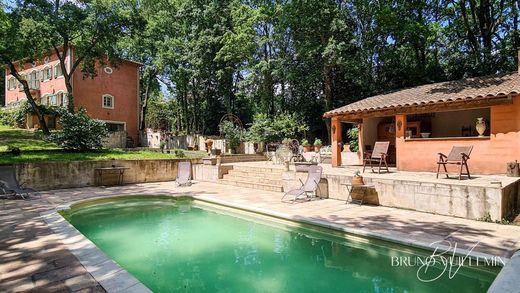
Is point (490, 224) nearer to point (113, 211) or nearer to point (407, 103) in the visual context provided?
point (407, 103)

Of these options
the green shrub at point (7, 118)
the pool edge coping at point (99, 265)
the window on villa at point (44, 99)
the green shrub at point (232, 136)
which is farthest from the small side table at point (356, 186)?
the window on villa at point (44, 99)

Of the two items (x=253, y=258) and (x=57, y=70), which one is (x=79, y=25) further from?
(x=253, y=258)

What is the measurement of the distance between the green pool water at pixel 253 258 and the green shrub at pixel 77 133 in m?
7.96

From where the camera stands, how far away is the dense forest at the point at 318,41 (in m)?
18.9

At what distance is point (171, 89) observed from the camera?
3216cm

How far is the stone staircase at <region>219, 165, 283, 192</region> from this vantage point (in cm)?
1184

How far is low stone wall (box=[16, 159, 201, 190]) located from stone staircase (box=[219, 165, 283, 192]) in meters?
2.60

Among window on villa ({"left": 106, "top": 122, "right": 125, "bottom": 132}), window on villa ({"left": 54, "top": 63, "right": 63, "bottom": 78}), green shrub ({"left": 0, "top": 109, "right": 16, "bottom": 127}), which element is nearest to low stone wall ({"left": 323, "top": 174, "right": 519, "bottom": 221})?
window on villa ({"left": 106, "top": 122, "right": 125, "bottom": 132})

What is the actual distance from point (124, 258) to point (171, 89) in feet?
93.6

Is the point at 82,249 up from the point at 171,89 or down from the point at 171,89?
down

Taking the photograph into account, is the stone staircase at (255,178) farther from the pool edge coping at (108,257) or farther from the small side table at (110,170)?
the small side table at (110,170)

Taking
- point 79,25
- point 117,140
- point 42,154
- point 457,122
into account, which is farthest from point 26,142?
point 457,122

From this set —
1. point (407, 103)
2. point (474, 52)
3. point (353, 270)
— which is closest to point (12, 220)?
point (353, 270)

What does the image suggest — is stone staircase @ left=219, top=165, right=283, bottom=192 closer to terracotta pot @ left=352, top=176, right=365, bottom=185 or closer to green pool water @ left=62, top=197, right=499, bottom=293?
terracotta pot @ left=352, top=176, right=365, bottom=185
